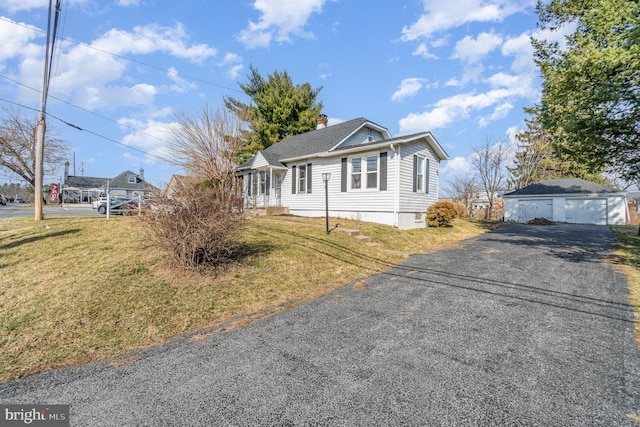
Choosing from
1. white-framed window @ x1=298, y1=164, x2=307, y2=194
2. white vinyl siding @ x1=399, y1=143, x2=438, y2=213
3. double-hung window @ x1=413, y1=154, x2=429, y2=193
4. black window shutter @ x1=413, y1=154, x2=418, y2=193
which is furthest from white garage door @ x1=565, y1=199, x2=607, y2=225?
white-framed window @ x1=298, y1=164, x2=307, y2=194

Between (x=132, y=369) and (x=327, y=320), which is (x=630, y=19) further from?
(x=132, y=369)

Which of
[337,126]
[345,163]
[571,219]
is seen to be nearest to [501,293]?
[345,163]

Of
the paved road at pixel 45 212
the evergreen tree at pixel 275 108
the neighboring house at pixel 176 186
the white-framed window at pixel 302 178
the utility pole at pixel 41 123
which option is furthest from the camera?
the evergreen tree at pixel 275 108

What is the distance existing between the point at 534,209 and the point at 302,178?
21110 mm

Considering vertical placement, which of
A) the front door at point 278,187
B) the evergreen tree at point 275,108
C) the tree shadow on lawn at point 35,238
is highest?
the evergreen tree at point 275,108

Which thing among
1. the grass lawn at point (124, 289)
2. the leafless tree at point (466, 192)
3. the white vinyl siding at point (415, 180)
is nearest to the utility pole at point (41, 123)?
the grass lawn at point (124, 289)

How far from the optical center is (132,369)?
3008mm

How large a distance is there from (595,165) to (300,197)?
12.1 meters

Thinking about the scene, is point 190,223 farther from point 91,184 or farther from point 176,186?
point 91,184

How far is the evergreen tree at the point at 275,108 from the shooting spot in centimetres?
2662

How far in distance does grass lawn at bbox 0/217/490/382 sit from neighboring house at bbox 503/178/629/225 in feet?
74.5

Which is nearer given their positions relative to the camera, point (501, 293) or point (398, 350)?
point (398, 350)

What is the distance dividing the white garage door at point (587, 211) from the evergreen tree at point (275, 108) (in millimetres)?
22533

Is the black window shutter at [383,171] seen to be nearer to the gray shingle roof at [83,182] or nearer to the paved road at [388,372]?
the paved road at [388,372]
